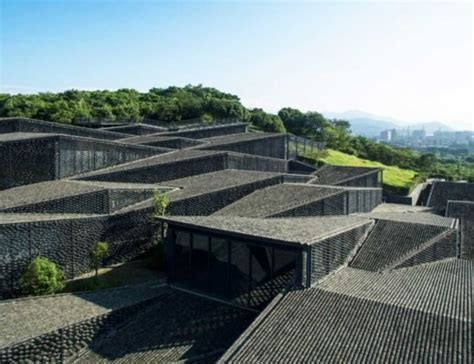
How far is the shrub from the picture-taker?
15.8m

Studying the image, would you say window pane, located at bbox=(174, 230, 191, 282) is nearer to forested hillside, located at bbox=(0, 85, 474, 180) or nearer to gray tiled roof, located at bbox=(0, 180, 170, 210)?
gray tiled roof, located at bbox=(0, 180, 170, 210)

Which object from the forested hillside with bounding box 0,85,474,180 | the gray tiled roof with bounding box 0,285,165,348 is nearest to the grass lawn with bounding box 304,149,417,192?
the forested hillside with bounding box 0,85,474,180

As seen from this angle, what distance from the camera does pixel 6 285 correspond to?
16.1 metres

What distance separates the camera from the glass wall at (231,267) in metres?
13.8

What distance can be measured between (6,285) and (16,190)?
6083 mm

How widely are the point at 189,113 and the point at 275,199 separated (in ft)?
124

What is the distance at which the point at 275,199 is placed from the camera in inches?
840

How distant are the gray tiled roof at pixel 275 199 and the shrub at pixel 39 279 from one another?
6747 millimetres

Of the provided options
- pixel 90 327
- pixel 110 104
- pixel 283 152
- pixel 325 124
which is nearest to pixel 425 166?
pixel 325 124

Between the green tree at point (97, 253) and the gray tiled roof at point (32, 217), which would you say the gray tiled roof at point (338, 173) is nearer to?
the green tree at point (97, 253)

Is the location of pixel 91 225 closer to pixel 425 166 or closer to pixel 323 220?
pixel 323 220

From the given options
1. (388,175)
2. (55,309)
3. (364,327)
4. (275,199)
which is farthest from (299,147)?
(364,327)

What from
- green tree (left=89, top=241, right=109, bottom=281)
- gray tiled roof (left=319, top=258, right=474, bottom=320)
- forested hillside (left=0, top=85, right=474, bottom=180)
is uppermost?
forested hillside (left=0, top=85, right=474, bottom=180)

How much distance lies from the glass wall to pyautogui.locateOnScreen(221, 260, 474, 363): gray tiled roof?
3.36 ft
